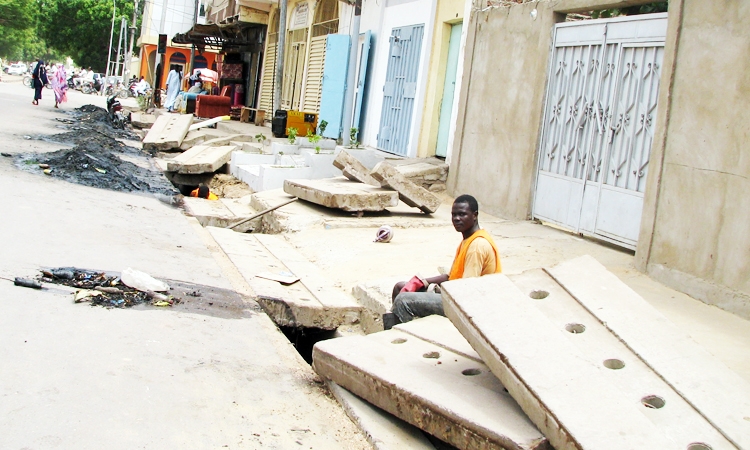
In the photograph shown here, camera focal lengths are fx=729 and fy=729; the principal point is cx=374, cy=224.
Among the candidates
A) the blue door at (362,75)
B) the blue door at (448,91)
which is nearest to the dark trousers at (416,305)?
→ the blue door at (448,91)

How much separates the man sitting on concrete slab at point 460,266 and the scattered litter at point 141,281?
5.65 ft

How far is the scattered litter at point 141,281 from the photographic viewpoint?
17.1ft

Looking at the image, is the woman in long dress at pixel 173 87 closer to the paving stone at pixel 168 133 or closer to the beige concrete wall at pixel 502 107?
the paving stone at pixel 168 133

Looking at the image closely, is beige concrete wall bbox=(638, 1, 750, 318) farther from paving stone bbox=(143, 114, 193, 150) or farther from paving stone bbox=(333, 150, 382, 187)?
paving stone bbox=(143, 114, 193, 150)

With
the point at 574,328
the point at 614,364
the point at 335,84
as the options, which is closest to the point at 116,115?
the point at 335,84

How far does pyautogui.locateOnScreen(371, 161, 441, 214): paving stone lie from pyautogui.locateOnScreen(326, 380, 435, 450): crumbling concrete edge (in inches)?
216

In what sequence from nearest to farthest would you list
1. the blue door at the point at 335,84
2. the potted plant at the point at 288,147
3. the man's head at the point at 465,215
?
1. the man's head at the point at 465,215
2. the potted plant at the point at 288,147
3. the blue door at the point at 335,84

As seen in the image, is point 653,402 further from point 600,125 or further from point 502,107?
point 502,107

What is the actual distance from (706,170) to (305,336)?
11.5 ft

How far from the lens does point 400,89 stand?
13.1 meters

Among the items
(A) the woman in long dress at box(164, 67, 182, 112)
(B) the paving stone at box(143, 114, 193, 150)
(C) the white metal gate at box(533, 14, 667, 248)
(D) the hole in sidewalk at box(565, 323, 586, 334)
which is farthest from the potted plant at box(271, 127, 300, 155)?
(A) the woman in long dress at box(164, 67, 182, 112)

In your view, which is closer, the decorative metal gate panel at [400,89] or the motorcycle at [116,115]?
the decorative metal gate panel at [400,89]

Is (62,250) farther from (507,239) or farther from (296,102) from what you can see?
(296,102)

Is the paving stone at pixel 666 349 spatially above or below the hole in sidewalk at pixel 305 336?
above
